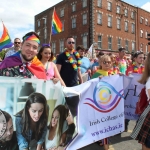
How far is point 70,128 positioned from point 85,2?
1111 inches

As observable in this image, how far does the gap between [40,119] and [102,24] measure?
28.0 m

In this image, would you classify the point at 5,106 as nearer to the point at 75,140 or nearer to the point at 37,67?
the point at 37,67

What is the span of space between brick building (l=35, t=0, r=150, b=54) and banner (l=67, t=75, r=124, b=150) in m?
24.6

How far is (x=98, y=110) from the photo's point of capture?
3.55 m

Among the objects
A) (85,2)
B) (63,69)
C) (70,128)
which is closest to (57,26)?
(63,69)

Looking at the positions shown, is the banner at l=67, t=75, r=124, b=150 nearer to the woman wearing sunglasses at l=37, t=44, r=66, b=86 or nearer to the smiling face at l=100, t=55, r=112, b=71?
the smiling face at l=100, t=55, r=112, b=71

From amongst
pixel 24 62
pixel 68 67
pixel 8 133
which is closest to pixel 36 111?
pixel 8 133

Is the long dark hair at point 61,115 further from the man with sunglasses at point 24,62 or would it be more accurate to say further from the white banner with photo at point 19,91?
the man with sunglasses at point 24,62

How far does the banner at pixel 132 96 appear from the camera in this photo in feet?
14.1

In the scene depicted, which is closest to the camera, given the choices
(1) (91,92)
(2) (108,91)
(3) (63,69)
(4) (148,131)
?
(4) (148,131)

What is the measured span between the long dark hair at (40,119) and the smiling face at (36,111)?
4 centimetres

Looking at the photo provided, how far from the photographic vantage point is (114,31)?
31.2 meters

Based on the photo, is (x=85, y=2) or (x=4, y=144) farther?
(x=85, y=2)

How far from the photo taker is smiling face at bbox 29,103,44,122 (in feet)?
8.75
